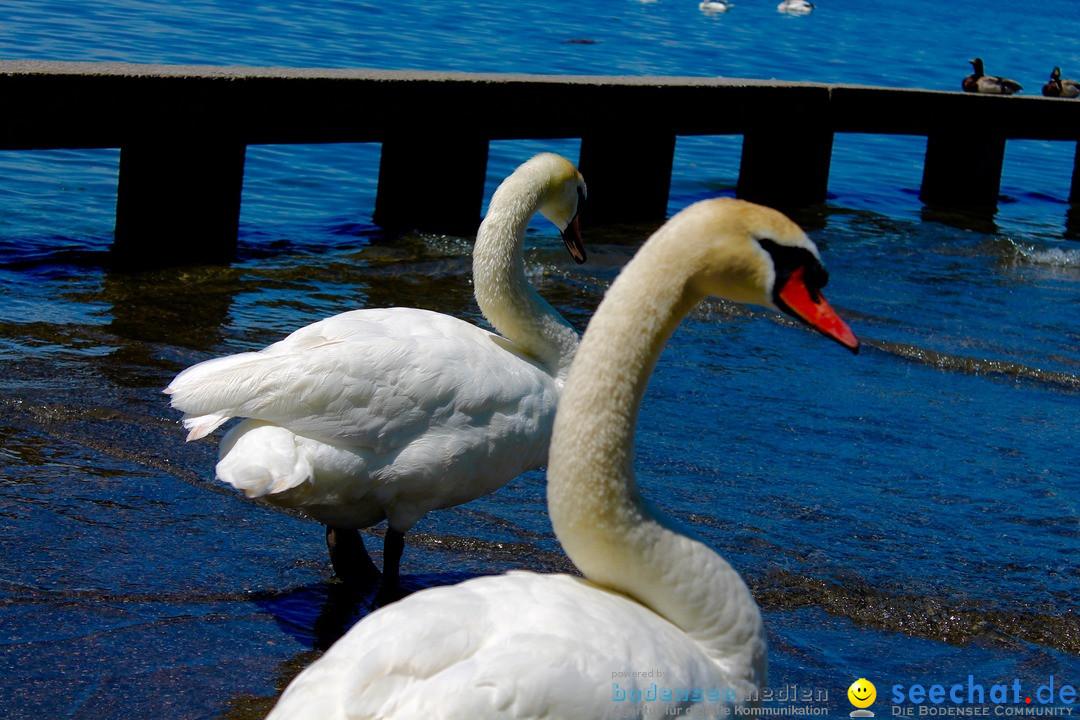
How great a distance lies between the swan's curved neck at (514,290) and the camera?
4879mm

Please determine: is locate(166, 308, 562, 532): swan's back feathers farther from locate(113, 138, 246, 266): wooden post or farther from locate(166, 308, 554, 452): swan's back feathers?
locate(113, 138, 246, 266): wooden post

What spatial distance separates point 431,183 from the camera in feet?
33.0

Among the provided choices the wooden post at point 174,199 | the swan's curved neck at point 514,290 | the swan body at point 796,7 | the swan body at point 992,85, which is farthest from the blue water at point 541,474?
the swan body at point 796,7

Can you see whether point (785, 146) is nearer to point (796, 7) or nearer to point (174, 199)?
point (174, 199)

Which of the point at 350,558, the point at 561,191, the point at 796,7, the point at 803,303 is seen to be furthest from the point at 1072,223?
the point at 796,7

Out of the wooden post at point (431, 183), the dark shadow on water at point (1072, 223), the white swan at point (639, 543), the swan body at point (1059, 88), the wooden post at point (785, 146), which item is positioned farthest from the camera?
the swan body at point (1059, 88)

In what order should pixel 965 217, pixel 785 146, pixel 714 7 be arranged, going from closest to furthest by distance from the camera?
pixel 785 146, pixel 965 217, pixel 714 7

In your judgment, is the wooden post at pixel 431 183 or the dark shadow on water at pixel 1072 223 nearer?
the wooden post at pixel 431 183

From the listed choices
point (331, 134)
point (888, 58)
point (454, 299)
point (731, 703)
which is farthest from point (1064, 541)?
point (888, 58)

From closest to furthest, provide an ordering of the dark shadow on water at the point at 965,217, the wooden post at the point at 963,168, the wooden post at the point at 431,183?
the wooden post at the point at 431,183 < the dark shadow on water at the point at 965,217 < the wooden post at the point at 963,168

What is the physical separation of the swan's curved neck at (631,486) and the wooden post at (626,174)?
8.20 metres

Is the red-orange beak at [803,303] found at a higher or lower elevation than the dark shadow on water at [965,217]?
higher

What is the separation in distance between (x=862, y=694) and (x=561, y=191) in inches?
101

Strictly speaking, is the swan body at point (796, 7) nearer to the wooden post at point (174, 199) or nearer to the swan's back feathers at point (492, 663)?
the wooden post at point (174, 199)
